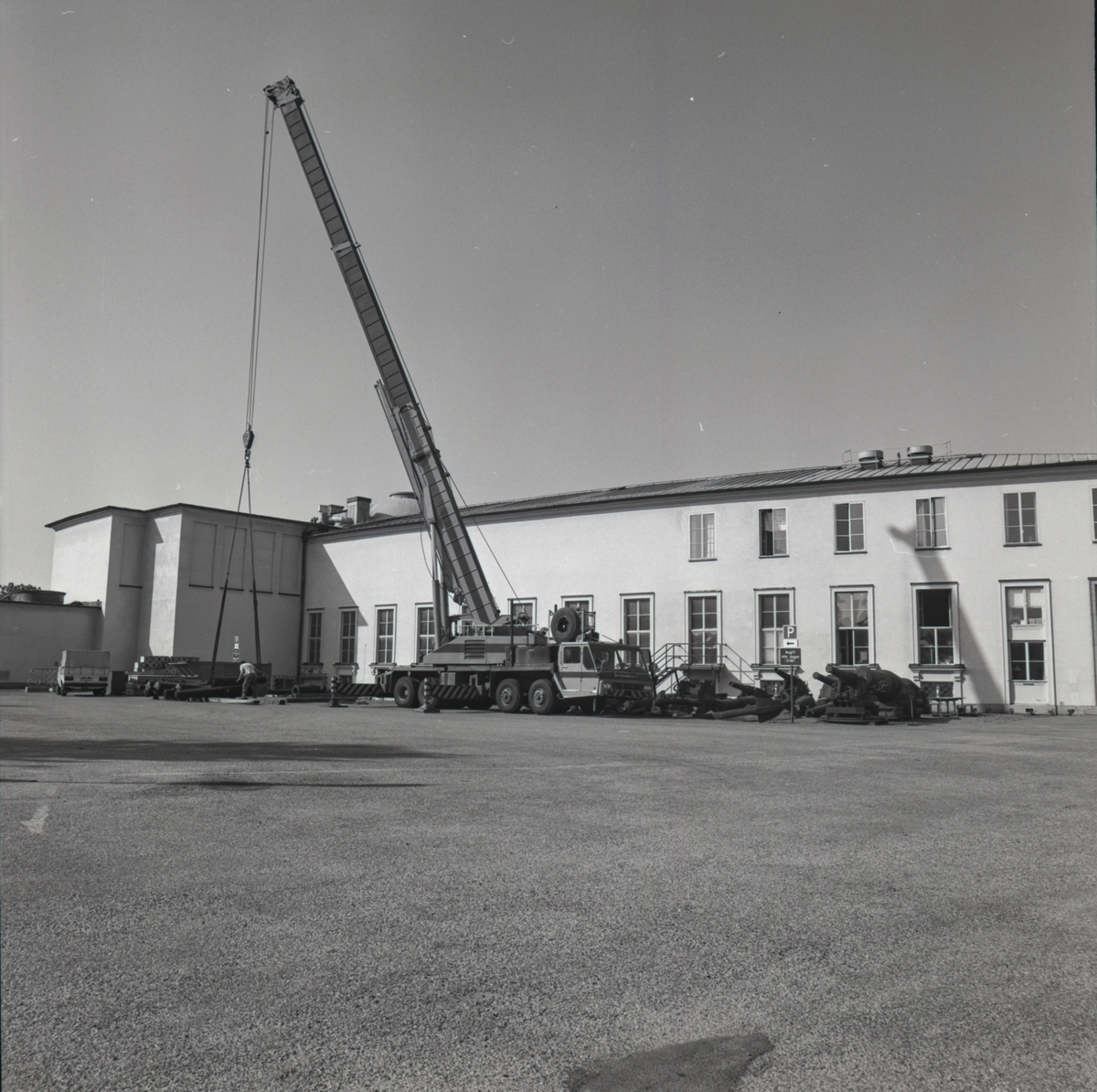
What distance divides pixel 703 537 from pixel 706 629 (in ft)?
11.0

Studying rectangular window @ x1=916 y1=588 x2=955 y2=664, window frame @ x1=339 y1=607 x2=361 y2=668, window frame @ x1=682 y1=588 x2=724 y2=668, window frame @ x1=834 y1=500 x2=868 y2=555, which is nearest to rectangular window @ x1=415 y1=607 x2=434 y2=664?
window frame @ x1=339 y1=607 x2=361 y2=668

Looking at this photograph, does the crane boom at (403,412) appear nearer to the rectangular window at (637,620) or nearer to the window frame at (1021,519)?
the rectangular window at (637,620)

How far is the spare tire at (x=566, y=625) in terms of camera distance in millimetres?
27656

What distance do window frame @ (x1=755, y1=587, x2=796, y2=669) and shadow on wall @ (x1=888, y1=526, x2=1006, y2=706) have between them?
161 inches

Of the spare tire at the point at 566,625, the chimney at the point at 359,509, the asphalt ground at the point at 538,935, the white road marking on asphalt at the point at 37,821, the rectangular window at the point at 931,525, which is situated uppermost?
the chimney at the point at 359,509

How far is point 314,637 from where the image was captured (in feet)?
157

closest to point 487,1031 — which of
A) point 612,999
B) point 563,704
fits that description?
point 612,999

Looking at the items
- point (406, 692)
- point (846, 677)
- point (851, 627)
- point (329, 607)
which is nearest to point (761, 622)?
point (851, 627)

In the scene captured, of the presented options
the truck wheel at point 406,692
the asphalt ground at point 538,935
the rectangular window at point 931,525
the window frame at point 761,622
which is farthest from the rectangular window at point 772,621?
the asphalt ground at point 538,935

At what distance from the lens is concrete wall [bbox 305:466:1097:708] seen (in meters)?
29.5

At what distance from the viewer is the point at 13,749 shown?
1200 centimetres

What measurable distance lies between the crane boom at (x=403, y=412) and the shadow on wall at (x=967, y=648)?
13.8m

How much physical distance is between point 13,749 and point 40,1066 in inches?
403

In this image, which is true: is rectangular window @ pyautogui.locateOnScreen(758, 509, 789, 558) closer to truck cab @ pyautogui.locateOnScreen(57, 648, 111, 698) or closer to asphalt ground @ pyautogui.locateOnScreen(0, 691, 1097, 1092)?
truck cab @ pyautogui.locateOnScreen(57, 648, 111, 698)
